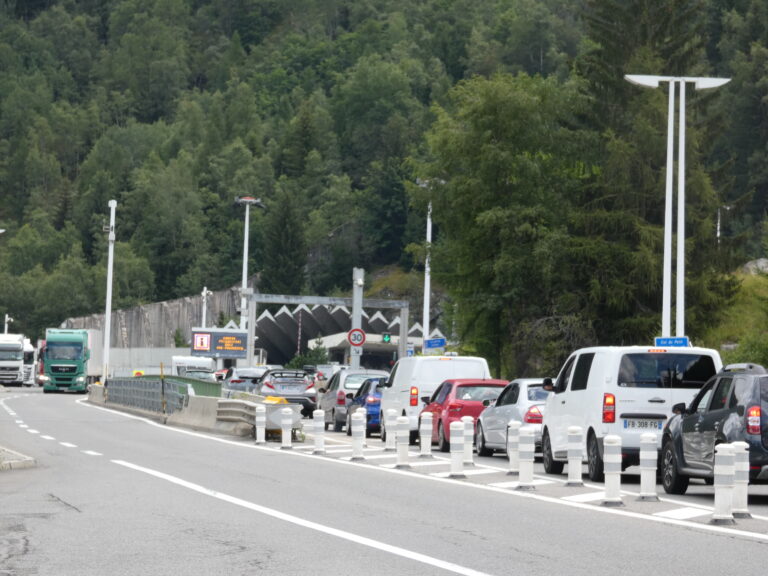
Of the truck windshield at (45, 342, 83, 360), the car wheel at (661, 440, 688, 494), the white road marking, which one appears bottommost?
the white road marking

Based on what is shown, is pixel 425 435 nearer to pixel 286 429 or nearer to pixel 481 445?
pixel 481 445

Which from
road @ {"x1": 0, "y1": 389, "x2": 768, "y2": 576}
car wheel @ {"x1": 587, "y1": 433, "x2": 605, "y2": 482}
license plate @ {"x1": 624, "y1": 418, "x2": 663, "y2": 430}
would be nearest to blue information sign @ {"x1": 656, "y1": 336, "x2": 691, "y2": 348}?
road @ {"x1": 0, "y1": 389, "x2": 768, "y2": 576}

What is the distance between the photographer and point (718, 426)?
17375mm

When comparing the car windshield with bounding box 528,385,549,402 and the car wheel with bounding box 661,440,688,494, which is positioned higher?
the car windshield with bounding box 528,385,549,402

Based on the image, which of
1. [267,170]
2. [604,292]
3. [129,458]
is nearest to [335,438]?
[129,458]

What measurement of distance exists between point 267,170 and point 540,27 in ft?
120

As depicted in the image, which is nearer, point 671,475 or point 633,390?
point 671,475

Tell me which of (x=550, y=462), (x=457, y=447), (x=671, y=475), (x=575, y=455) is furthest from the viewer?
(x=550, y=462)

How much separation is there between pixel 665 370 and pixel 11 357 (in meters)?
76.0

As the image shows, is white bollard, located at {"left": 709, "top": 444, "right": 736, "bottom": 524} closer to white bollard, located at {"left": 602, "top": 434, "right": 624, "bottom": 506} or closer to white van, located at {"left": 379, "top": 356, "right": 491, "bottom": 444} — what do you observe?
white bollard, located at {"left": 602, "top": 434, "right": 624, "bottom": 506}

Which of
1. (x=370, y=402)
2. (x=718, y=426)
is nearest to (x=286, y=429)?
(x=370, y=402)

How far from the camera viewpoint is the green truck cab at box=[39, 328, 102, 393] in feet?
257

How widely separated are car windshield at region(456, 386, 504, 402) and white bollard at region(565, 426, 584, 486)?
31.2 ft

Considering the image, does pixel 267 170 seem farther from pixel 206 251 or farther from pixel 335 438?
pixel 335 438
